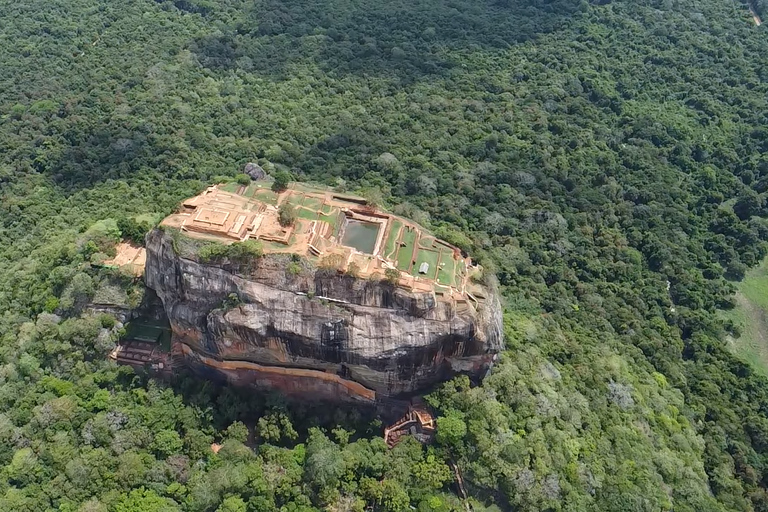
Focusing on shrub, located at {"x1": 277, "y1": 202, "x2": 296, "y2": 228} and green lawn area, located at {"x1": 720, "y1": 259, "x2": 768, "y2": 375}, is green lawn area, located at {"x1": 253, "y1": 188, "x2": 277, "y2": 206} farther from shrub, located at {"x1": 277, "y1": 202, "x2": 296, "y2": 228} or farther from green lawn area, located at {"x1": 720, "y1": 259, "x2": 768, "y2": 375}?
green lawn area, located at {"x1": 720, "y1": 259, "x2": 768, "y2": 375}

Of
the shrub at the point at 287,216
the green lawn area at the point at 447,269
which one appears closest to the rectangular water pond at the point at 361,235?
the shrub at the point at 287,216

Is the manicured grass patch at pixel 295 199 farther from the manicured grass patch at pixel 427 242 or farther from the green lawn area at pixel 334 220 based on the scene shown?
the manicured grass patch at pixel 427 242

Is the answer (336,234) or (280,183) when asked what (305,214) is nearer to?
(336,234)

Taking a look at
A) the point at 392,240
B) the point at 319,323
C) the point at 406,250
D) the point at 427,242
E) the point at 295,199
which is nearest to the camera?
the point at 319,323

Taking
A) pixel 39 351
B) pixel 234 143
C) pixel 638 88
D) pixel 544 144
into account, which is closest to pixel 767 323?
pixel 544 144

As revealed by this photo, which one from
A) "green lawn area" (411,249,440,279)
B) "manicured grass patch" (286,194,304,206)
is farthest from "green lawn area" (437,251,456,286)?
"manicured grass patch" (286,194,304,206)

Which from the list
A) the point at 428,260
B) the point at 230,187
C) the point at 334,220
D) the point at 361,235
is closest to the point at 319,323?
the point at 361,235
